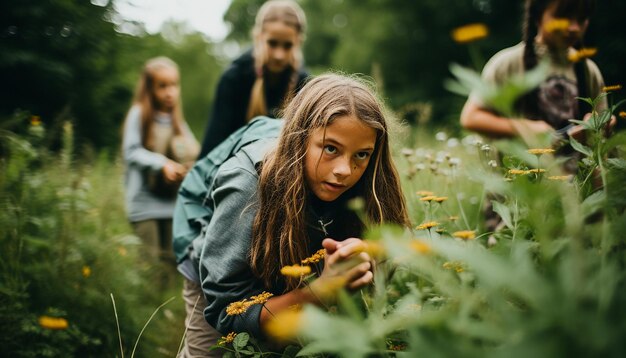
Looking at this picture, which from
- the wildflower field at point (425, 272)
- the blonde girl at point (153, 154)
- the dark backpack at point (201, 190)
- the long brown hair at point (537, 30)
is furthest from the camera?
the blonde girl at point (153, 154)

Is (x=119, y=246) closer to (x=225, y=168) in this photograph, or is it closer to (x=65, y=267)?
(x=65, y=267)

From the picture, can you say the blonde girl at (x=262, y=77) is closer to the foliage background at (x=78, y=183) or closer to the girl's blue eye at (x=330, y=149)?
the foliage background at (x=78, y=183)

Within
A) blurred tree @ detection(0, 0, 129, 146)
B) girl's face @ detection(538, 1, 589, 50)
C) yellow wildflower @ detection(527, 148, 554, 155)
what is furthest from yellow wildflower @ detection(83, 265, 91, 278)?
girl's face @ detection(538, 1, 589, 50)

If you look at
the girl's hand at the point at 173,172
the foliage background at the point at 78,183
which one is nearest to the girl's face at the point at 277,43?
the foliage background at the point at 78,183

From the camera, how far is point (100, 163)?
16.2 feet

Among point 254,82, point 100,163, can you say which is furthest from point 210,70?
point 254,82

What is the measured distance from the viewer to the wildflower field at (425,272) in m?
0.61

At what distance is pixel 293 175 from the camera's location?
1424 millimetres

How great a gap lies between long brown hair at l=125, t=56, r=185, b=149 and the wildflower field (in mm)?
550

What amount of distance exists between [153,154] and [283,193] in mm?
1972

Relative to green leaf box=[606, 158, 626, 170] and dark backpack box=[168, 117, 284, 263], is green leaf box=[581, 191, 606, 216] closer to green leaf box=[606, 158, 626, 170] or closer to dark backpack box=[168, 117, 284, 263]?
green leaf box=[606, 158, 626, 170]

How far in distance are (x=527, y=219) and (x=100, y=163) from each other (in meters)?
4.83

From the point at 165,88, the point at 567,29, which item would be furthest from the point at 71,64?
the point at 567,29

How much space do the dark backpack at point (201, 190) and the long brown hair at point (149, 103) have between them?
5.50 ft
